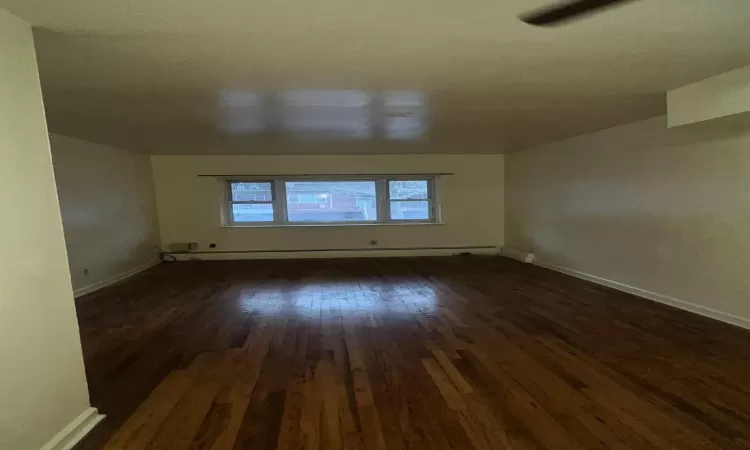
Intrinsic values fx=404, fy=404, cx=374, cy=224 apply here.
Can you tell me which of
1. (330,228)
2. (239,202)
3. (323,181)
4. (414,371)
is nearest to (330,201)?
(323,181)

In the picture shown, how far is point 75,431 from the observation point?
5.88 ft

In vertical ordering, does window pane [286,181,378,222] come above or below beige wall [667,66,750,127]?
below

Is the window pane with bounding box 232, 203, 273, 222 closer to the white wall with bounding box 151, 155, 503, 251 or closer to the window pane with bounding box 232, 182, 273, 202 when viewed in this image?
the window pane with bounding box 232, 182, 273, 202

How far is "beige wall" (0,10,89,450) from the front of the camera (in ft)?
4.85

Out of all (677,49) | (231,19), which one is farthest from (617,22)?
(231,19)

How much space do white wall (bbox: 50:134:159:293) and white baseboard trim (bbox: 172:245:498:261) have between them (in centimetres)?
81

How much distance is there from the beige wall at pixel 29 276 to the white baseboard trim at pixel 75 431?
29mm

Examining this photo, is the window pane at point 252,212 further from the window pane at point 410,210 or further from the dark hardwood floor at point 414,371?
the dark hardwood floor at point 414,371

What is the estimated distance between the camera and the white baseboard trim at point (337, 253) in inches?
264

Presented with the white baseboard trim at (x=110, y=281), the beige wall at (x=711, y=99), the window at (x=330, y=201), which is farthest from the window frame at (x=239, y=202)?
the beige wall at (x=711, y=99)

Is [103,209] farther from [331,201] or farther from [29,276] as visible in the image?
[29,276]

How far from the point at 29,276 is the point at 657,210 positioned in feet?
15.0

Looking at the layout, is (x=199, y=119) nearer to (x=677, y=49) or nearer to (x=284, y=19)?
(x=284, y=19)

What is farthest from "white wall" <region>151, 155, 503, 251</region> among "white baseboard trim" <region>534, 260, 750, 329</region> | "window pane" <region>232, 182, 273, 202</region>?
"white baseboard trim" <region>534, 260, 750, 329</region>
